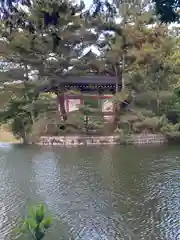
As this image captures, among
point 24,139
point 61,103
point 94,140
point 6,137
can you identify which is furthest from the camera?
point 6,137

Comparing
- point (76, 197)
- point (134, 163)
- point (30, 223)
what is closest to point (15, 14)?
point (30, 223)

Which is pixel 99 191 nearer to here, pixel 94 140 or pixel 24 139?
pixel 94 140

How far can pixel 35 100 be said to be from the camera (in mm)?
16312

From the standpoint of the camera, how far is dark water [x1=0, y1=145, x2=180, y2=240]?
576cm

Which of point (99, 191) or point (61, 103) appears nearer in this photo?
point (99, 191)

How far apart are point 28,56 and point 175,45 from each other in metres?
6.12

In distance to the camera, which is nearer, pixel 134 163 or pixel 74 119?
pixel 134 163

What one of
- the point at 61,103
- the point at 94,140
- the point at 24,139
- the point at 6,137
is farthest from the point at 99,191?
the point at 6,137

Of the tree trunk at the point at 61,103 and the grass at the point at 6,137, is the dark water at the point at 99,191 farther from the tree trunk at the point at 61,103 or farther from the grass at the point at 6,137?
the grass at the point at 6,137

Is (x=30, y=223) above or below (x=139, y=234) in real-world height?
above

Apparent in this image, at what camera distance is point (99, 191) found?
26.2 feet

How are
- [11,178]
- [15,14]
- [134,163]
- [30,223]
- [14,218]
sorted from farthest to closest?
[134,163] → [11,178] → [14,218] → [30,223] → [15,14]

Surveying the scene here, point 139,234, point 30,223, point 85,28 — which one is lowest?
point 139,234

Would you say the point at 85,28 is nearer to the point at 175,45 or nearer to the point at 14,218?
the point at 175,45
